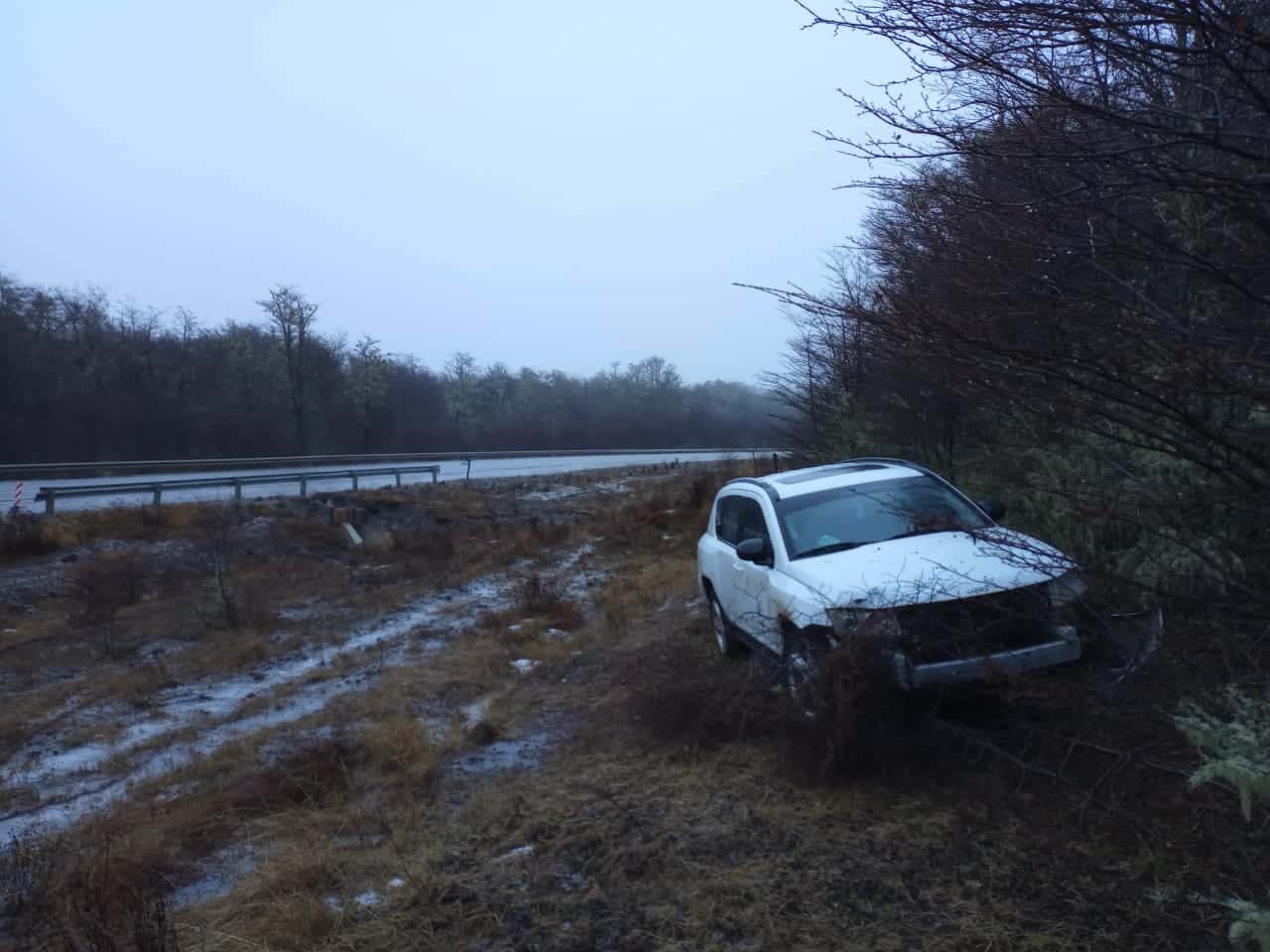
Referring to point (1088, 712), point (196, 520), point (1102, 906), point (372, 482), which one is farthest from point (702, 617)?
point (372, 482)

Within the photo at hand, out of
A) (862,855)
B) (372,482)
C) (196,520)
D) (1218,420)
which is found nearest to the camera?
(1218,420)

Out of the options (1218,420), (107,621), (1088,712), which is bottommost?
(107,621)

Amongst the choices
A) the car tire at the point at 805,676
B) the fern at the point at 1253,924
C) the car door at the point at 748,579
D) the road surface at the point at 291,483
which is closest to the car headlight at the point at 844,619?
the car tire at the point at 805,676

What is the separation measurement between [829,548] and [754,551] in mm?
593

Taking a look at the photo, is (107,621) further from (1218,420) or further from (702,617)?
(1218,420)

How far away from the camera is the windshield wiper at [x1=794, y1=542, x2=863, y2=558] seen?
710 cm

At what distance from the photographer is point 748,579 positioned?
7910 mm

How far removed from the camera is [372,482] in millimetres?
37562

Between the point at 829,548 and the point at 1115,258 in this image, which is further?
the point at 829,548

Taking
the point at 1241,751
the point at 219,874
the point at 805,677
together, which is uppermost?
the point at 1241,751

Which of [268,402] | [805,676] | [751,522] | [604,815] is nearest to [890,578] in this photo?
[805,676]

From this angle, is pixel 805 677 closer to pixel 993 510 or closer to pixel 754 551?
pixel 754 551

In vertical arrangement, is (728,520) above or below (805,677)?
above

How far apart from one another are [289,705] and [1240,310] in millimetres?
9028
